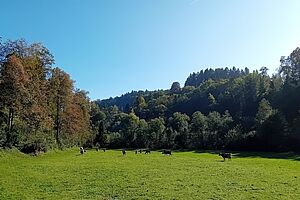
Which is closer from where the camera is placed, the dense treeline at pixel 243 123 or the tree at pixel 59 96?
the tree at pixel 59 96

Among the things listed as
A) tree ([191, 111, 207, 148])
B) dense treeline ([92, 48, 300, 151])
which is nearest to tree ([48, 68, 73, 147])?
dense treeline ([92, 48, 300, 151])

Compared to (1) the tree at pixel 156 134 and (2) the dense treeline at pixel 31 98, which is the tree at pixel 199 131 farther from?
(2) the dense treeline at pixel 31 98

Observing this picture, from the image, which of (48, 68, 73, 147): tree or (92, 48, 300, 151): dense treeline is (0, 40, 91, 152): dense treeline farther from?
(92, 48, 300, 151): dense treeline

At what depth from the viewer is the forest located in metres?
62.5

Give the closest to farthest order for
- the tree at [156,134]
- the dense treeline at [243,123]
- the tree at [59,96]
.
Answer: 1. the tree at [59,96]
2. the dense treeline at [243,123]
3. the tree at [156,134]

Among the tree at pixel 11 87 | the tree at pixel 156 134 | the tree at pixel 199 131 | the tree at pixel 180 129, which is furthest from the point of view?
the tree at pixel 156 134

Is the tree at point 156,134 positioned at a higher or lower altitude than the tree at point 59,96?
lower

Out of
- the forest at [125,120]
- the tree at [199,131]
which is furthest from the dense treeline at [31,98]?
the tree at [199,131]

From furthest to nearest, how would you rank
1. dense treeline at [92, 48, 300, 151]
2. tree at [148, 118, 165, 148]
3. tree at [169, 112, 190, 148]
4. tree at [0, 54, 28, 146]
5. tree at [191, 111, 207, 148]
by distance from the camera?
tree at [148, 118, 165, 148] → tree at [169, 112, 190, 148] → tree at [191, 111, 207, 148] → dense treeline at [92, 48, 300, 151] → tree at [0, 54, 28, 146]

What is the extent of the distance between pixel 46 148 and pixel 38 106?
7.85 metres

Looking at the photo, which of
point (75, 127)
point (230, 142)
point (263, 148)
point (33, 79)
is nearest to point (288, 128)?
point (263, 148)

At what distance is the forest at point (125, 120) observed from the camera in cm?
6247

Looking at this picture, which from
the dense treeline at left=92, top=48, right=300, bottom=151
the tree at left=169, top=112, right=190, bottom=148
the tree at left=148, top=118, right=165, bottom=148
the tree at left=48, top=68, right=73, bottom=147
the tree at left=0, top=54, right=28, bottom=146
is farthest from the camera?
the tree at left=148, top=118, right=165, bottom=148

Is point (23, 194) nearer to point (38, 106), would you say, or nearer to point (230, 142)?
point (38, 106)
